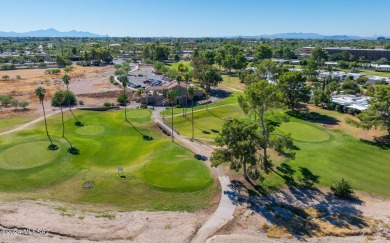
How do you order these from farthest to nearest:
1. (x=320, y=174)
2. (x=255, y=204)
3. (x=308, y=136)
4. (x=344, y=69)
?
(x=344, y=69) → (x=308, y=136) → (x=320, y=174) → (x=255, y=204)

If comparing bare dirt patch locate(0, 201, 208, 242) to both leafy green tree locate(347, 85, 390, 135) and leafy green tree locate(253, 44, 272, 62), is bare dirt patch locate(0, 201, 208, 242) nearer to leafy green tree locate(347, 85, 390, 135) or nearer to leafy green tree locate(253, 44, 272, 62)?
leafy green tree locate(347, 85, 390, 135)

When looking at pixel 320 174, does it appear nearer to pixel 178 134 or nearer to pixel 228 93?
pixel 178 134

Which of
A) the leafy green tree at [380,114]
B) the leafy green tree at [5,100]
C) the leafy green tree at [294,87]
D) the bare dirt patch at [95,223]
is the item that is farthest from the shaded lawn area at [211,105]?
the leafy green tree at [5,100]

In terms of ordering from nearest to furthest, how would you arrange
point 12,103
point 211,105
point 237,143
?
point 237,143 < point 12,103 < point 211,105

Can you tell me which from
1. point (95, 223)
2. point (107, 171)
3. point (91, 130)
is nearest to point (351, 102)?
point (91, 130)

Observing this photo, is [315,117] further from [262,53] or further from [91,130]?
[262,53]

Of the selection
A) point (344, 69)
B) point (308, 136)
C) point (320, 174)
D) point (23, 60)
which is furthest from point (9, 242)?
point (23, 60)

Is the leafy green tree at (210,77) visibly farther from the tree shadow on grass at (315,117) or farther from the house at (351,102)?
the house at (351,102)
